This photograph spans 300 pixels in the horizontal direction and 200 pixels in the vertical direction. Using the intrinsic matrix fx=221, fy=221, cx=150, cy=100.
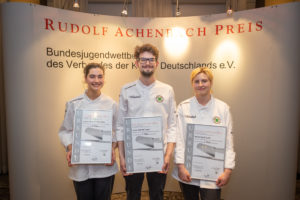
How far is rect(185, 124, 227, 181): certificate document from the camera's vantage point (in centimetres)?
187

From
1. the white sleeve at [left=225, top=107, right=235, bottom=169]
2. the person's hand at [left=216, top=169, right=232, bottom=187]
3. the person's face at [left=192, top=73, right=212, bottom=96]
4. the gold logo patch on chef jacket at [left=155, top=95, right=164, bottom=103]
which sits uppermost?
the person's face at [left=192, top=73, right=212, bottom=96]

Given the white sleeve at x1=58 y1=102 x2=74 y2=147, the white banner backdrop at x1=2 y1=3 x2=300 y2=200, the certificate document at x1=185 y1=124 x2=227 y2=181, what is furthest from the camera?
the white banner backdrop at x1=2 y1=3 x2=300 y2=200

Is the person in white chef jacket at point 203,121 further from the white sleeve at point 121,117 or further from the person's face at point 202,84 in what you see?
the white sleeve at point 121,117

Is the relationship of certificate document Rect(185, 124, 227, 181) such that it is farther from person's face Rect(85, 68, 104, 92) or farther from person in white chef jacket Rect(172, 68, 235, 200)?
person's face Rect(85, 68, 104, 92)

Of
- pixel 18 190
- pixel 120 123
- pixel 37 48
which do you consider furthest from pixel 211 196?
pixel 37 48

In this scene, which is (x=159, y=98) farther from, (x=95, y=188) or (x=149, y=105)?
(x=95, y=188)

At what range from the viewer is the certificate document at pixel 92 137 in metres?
1.98

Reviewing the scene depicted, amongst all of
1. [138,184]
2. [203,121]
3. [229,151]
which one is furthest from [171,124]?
[138,184]

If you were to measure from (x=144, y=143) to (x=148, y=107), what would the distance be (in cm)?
33

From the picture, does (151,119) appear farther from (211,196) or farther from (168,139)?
(211,196)

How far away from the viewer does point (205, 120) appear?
194 cm

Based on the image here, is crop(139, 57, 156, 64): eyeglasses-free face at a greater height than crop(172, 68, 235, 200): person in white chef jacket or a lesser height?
greater

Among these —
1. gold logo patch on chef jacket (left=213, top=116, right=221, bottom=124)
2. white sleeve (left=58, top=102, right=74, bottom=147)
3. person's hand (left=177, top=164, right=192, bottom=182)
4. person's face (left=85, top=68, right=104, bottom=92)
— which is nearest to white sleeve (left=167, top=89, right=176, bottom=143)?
person's hand (left=177, top=164, right=192, bottom=182)

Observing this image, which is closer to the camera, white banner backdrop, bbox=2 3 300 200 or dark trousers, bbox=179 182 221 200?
dark trousers, bbox=179 182 221 200
